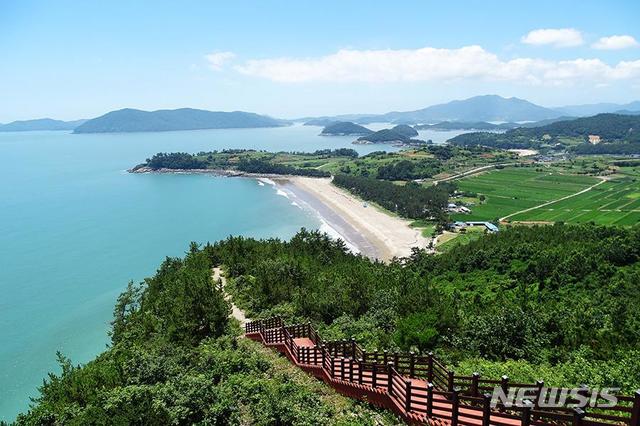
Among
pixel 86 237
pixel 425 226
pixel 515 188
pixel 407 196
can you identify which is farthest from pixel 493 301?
pixel 515 188

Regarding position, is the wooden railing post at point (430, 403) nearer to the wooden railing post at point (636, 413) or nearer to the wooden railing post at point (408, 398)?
the wooden railing post at point (408, 398)

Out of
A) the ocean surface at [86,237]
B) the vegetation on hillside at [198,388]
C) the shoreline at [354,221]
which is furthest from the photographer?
the shoreline at [354,221]

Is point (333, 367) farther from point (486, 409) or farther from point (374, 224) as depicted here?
point (374, 224)

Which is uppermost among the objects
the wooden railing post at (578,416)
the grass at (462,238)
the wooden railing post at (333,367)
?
the wooden railing post at (578,416)

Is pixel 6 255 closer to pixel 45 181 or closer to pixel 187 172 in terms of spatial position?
pixel 45 181

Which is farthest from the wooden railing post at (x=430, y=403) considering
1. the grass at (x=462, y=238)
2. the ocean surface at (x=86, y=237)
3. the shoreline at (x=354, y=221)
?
the grass at (x=462, y=238)

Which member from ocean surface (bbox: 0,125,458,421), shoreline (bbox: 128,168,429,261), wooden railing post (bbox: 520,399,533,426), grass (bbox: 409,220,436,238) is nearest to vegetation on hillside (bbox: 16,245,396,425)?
wooden railing post (bbox: 520,399,533,426)
